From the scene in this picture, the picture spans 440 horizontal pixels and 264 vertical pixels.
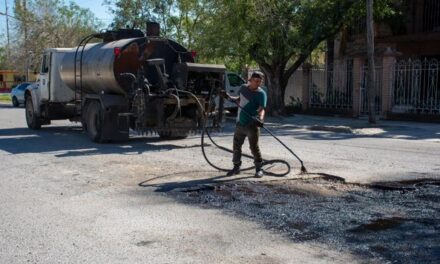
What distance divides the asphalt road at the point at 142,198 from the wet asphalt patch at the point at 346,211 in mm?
249

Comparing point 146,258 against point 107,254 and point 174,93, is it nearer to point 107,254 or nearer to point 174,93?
point 107,254

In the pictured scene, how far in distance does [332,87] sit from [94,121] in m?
13.8

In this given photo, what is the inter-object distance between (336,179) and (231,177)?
1.65m

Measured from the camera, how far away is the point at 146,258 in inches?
205

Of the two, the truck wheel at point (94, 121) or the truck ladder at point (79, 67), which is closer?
the truck wheel at point (94, 121)

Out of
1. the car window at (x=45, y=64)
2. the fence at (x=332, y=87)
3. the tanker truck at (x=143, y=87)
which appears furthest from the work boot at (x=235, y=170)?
the fence at (x=332, y=87)

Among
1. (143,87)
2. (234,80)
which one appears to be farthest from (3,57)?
(143,87)

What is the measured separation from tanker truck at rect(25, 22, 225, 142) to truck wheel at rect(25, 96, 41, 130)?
298 centimetres

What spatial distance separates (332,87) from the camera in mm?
25438

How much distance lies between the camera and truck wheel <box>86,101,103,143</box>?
1419 centimetres

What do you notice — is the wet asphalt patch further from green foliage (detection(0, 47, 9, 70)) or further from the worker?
green foliage (detection(0, 47, 9, 70))

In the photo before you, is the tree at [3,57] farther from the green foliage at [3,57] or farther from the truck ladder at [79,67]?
the truck ladder at [79,67]

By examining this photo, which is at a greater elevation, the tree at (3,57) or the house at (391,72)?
the tree at (3,57)

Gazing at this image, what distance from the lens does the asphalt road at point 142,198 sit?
5.38 meters
